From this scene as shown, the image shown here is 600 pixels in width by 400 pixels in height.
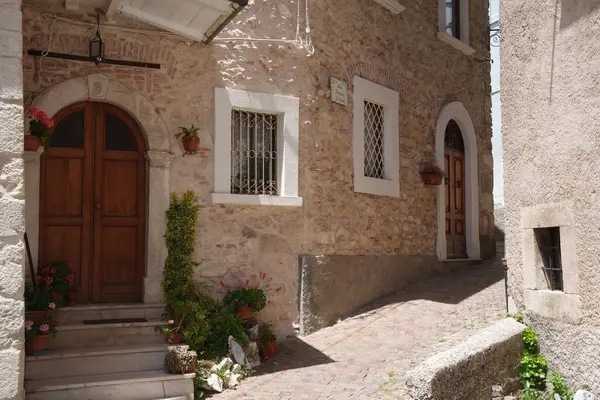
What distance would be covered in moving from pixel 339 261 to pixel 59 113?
3953 millimetres

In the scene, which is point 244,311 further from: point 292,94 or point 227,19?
point 227,19

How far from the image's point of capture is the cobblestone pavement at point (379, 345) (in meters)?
6.83

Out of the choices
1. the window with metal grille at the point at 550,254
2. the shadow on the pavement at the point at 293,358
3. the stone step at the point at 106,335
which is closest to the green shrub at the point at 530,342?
the window with metal grille at the point at 550,254

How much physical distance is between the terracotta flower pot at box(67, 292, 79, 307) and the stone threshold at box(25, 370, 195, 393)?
113 centimetres

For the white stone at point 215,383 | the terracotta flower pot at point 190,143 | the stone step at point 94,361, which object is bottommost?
the white stone at point 215,383

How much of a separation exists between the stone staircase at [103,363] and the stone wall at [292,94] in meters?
1.14

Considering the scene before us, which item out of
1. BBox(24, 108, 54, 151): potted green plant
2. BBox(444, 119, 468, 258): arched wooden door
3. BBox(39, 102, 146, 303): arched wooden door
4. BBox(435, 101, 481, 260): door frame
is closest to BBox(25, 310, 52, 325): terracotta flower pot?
BBox(39, 102, 146, 303): arched wooden door

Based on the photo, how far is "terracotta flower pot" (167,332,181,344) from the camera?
733cm

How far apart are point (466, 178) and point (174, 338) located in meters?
6.82

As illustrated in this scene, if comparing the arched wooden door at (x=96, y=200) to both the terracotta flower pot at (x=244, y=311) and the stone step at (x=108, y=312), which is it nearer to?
the stone step at (x=108, y=312)

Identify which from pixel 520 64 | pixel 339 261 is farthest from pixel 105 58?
pixel 520 64

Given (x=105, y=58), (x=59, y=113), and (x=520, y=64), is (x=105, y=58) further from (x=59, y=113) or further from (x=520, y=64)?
(x=520, y=64)

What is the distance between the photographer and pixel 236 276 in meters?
8.27

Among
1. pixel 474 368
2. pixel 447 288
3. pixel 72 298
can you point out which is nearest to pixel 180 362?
pixel 72 298
